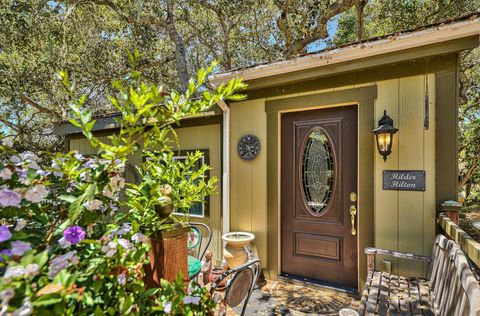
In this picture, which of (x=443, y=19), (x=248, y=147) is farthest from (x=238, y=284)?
(x=443, y=19)

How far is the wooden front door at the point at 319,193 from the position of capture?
3234 millimetres

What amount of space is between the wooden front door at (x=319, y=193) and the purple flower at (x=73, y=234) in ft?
9.72

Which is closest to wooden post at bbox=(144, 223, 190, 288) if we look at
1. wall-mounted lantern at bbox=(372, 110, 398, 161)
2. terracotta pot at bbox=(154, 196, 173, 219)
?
terracotta pot at bbox=(154, 196, 173, 219)

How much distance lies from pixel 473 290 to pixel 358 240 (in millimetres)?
1939

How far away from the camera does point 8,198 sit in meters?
0.74

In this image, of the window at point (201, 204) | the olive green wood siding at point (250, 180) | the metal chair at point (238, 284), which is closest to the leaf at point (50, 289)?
the metal chair at point (238, 284)

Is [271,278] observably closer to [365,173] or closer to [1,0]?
[365,173]

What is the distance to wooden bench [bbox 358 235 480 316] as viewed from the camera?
4.56 feet

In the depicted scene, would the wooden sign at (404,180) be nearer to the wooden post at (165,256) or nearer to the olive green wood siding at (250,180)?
the olive green wood siding at (250,180)

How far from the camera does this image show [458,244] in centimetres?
191

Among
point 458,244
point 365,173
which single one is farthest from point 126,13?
point 458,244

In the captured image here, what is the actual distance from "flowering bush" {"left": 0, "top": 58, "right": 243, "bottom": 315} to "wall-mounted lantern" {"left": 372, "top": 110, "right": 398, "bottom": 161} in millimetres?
2329

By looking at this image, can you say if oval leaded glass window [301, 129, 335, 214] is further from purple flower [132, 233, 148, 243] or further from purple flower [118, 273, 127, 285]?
purple flower [118, 273, 127, 285]

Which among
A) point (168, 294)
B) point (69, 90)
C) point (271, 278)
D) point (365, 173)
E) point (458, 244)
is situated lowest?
point (271, 278)
